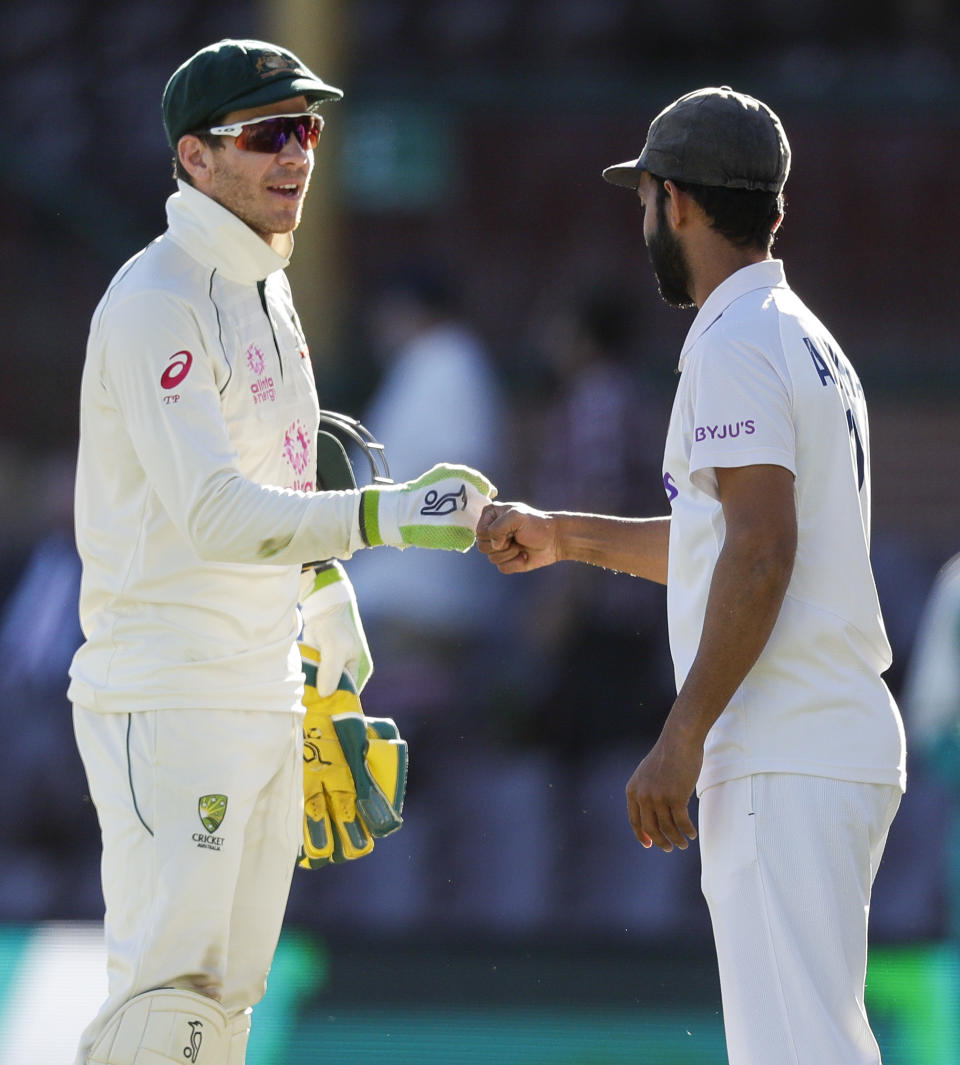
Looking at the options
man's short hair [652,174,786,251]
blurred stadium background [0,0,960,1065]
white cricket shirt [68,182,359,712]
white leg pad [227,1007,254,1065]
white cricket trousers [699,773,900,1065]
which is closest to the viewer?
white cricket trousers [699,773,900,1065]

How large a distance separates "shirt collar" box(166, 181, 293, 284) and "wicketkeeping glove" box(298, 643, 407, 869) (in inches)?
29.7

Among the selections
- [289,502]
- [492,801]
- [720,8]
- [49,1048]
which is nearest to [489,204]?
[720,8]

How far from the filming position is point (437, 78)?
10.1 m

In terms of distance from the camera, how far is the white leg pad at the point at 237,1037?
10.1 feet

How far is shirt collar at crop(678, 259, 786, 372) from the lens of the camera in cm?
280

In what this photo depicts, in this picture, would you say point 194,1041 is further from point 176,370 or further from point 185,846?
point 176,370

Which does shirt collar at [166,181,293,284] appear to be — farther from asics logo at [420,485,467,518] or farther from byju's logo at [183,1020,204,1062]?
byju's logo at [183,1020,204,1062]

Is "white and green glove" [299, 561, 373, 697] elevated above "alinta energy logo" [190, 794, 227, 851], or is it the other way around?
"white and green glove" [299, 561, 373, 697]

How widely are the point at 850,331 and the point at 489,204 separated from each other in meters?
2.05

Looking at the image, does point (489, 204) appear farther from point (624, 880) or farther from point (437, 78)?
point (624, 880)

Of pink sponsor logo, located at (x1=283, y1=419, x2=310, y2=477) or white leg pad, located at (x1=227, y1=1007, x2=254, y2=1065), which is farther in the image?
pink sponsor logo, located at (x1=283, y1=419, x2=310, y2=477)

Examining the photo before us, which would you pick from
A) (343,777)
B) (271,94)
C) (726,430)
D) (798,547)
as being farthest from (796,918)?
(271,94)

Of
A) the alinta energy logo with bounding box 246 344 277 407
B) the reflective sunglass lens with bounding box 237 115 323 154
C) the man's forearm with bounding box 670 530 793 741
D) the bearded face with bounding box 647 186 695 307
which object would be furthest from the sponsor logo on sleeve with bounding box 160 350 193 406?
the man's forearm with bounding box 670 530 793 741

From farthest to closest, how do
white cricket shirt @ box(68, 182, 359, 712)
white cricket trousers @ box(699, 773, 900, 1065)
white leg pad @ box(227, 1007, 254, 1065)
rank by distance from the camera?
white leg pad @ box(227, 1007, 254, 1065) → white cricket shirt @ box(68, 182, 359, 712) → white cricket trousers @ box(699, 773, 900, 1065)
